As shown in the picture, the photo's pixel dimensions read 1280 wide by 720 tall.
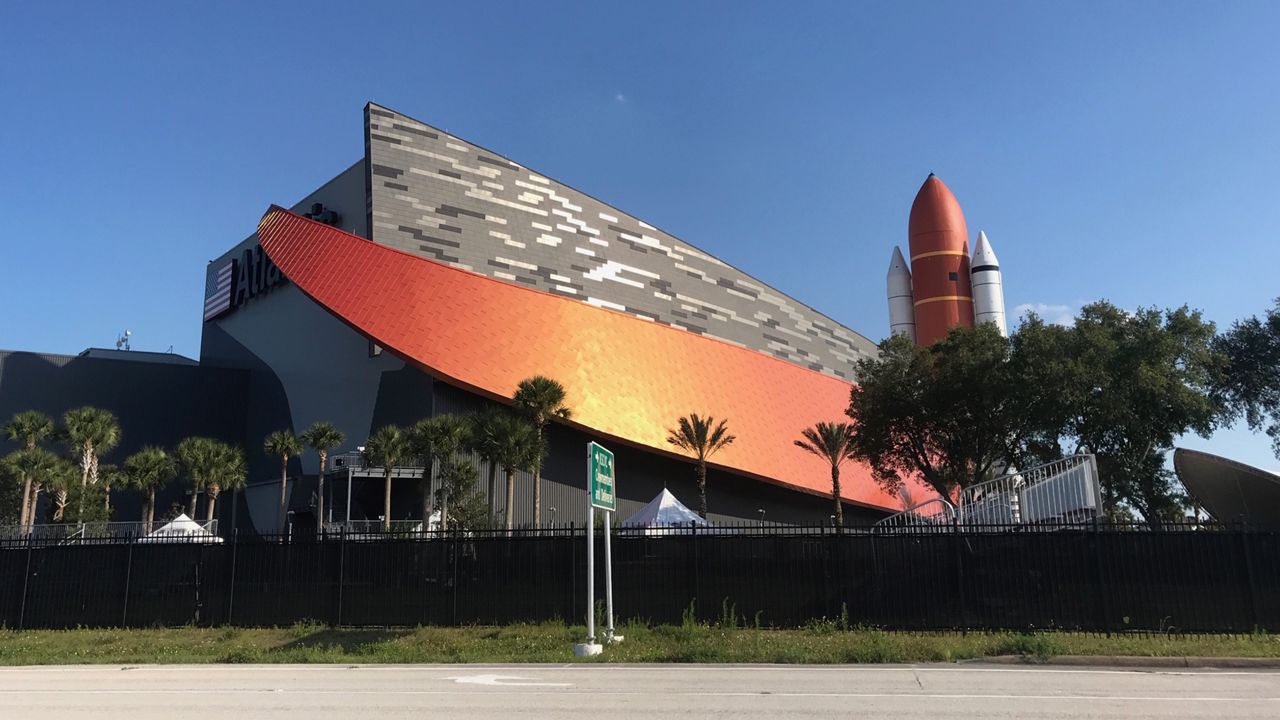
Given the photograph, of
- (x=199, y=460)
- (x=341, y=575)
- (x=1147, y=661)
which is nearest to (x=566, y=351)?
(x=199, y=460)

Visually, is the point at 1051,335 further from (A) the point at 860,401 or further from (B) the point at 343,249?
(B) the point at 343,249

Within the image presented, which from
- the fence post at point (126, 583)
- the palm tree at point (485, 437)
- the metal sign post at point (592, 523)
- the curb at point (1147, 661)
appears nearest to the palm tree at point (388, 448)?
the palm tree at point (485, 437)

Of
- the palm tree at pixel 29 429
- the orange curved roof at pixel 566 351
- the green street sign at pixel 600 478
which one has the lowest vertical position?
the green street sign at pixel 600 478

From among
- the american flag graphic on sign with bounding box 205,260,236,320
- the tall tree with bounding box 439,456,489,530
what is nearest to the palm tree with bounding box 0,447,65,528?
the american flag graphic on sign with bounding box 205,260,236,320

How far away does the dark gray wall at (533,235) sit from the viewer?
47750 millimetres

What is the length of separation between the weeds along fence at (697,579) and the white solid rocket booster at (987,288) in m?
47.8

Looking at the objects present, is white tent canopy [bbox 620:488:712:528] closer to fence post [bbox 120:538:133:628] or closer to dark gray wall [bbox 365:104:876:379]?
fence post [bbox 120:538:133:628]

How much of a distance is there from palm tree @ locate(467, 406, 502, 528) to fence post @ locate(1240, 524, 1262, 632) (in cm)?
2581

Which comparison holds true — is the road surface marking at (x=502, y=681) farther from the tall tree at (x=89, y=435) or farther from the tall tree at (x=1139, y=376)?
the tall tree at (x=89, y=435)

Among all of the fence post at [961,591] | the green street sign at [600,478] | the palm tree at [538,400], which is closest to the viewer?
the green street sign at [600,478]

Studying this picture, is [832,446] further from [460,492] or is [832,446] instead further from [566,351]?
[460,492]

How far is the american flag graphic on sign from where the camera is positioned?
63375 millimetres

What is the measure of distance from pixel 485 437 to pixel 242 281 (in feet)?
113

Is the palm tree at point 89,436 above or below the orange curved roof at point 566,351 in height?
below
